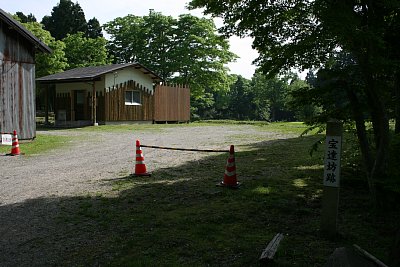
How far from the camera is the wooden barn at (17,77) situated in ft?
46.6

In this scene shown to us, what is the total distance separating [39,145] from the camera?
13.9 metres

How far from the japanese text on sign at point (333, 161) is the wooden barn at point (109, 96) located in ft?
65.9

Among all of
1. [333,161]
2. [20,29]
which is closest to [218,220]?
[333,161]

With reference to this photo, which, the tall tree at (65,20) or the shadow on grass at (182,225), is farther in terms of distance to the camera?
the tall tree at (65,20)

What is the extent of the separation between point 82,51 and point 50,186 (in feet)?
111

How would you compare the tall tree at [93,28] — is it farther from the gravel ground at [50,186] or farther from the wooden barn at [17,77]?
the gravel ground at [50,186]

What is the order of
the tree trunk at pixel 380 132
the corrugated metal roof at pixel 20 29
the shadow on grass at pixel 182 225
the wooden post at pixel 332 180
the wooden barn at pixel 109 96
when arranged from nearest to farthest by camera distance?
the shadow on grass at pixel 182 225 → the wooden post at pixel 332 180 → the tree trunk at pixel 380 132 → the corrugated metal roof at pixel 20 29 → the wooden barn at pixel 109 96

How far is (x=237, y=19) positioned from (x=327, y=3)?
137 cm

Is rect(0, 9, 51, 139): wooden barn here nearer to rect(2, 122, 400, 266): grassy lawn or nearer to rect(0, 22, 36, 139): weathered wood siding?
rect(0, 22, 36, 139): weathered wood siding

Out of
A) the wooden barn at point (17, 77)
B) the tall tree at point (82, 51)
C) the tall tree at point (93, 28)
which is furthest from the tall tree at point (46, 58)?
the tall tree at point (93, 28)

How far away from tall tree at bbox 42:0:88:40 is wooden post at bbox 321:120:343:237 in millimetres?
52437

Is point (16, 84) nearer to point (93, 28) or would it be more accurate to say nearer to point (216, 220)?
point (216, 220)

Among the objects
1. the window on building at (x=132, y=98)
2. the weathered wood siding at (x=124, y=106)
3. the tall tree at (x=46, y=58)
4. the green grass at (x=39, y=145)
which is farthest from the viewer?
the tall tree at (x=46, y=58)

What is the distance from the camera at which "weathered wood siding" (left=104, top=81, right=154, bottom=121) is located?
24547 millimetres
